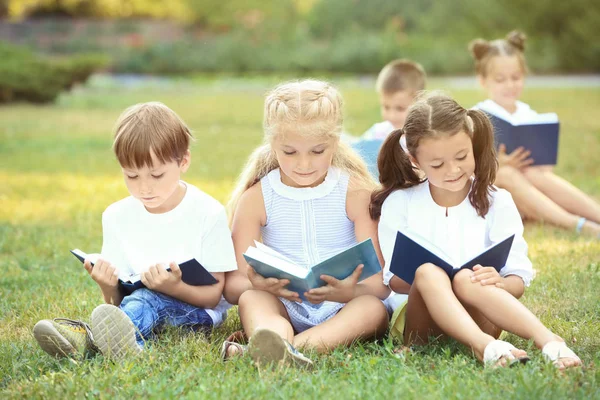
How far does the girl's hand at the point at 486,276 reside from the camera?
3129mm

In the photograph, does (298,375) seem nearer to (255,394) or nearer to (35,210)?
(255,394)

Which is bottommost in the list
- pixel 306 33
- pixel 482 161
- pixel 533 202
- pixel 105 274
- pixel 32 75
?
pixel 32 75

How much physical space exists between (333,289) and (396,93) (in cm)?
274

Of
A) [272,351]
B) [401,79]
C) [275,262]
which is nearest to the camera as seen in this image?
[272,351]

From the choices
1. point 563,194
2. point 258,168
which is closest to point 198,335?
point 258,168

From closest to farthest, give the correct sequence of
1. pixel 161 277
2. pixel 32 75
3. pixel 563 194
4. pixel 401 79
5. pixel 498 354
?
1. pixel 498 354
2. pixel 161 277
3. pixel 401 79
4. pixel 563 194
5. pixel 32 75

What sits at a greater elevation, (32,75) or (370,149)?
(370,149)

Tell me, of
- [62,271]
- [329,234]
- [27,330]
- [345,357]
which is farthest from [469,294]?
[62,271]

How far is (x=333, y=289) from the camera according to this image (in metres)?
3.39

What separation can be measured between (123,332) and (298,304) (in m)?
0.81

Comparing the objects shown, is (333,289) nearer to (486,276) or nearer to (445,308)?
(445,308)

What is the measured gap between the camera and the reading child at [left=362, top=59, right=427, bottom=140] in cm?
580

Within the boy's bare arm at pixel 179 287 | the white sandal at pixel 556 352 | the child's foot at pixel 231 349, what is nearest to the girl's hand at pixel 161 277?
the boy's bare arm at pixel 179 287

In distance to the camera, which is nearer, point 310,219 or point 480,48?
point 310,219
